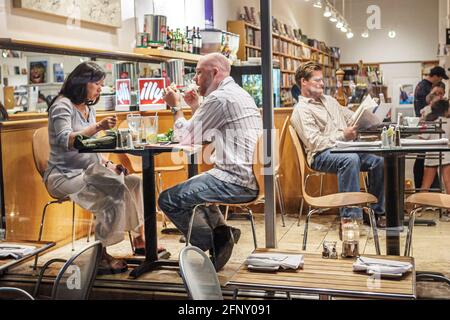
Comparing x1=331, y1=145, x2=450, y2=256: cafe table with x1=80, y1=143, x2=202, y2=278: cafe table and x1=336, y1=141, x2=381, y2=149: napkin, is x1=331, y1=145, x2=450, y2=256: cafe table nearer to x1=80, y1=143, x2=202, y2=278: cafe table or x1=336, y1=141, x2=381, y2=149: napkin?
x1=336, y1=141, x2=381, y2=149: napkin

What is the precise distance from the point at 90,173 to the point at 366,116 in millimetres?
1689

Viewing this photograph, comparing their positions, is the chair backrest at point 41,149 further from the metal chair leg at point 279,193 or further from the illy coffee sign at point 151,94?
the metal chair leg at point 279,193

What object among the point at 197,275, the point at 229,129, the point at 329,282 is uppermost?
the point at 229,129

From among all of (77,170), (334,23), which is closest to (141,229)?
(77,170)

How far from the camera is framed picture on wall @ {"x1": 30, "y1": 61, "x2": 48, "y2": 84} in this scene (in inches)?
153

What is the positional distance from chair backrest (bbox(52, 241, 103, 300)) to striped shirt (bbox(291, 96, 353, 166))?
55.9 inches

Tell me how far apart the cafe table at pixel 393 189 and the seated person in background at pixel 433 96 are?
22 centimetres

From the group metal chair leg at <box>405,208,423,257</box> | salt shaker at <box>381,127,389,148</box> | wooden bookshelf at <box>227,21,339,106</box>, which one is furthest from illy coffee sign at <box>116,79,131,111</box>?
metal chair leg at <box>405,208,423,257</box>

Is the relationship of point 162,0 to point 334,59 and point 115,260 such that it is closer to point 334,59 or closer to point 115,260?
point 334,59

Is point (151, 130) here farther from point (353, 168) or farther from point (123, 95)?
point (353, 168)

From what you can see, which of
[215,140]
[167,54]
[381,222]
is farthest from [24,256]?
[381,222]

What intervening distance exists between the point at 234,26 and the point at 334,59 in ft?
1.97

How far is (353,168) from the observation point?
349 cm

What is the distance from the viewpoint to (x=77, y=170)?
3961 millimetres
